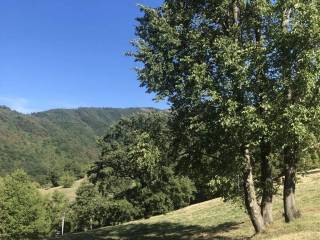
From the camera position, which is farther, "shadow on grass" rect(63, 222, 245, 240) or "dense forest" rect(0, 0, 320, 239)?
"shadow on grass" rect(63, 222, 245, 240)

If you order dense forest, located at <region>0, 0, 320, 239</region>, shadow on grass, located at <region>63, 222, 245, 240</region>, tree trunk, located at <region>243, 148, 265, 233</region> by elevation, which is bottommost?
shadow on grass, located at <region>63, 222, 245, 240</region>

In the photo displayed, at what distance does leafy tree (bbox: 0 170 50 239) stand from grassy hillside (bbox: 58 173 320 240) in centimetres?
2641

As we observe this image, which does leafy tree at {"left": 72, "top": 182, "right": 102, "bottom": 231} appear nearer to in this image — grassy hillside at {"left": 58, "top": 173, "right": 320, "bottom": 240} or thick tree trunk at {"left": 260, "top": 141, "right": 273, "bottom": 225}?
grassy hillside at {"left": 58, "top": 173, "right": 320, "bottom": 240}

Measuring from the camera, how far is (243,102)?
21719 millimetres

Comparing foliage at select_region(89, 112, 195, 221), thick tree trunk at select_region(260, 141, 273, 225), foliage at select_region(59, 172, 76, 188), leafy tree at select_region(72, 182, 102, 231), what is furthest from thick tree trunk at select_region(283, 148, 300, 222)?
foliage at select_region(59, 172, 76, 188)

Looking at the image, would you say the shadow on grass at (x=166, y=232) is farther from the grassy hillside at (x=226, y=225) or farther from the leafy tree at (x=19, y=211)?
the leafy tree at (x=19, y=211)

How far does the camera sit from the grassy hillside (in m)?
21.9

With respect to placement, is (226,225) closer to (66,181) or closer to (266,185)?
(266,185)

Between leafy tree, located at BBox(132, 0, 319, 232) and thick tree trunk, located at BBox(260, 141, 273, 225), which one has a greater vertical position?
leafy tree, located at BBox(132, 0, 319, 232)

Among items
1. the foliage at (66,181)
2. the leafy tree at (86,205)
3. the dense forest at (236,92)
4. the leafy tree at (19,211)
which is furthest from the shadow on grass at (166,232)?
the foliage at (66,181)

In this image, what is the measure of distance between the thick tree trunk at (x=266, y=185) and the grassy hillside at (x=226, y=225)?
0.73 meters

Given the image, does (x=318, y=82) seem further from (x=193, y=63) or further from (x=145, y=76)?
(x=145, y=76)

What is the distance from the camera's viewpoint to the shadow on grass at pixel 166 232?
32463 mm

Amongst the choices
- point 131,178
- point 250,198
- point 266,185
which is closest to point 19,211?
point 131,178
